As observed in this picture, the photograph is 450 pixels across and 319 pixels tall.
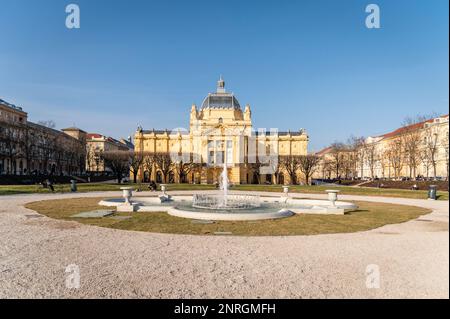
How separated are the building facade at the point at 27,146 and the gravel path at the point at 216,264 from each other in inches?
2491

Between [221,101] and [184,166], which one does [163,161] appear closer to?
[184,166]

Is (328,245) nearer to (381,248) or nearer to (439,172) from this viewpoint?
(381,248)

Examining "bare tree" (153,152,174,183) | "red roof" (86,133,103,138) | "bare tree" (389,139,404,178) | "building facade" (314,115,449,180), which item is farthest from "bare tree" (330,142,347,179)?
"red roof" (86,133,103,138)

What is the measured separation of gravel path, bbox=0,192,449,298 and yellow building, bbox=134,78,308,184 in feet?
196

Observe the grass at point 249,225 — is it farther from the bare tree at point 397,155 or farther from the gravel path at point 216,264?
the bare tree at point 397,155

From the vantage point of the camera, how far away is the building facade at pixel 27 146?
66.1 meters

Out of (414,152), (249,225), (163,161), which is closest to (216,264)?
(249,225)

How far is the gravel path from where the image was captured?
6.00 metres

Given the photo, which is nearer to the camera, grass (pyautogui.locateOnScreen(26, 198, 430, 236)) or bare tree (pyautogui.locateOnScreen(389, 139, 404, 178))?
grass (pyautogui.locateOnScreen(26, 198, 430, 236))

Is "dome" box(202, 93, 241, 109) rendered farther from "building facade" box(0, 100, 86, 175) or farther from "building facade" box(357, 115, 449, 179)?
"building facade" box(0, 100, 86, 175)

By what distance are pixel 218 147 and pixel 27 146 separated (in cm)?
4381

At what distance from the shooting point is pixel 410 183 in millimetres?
53656
